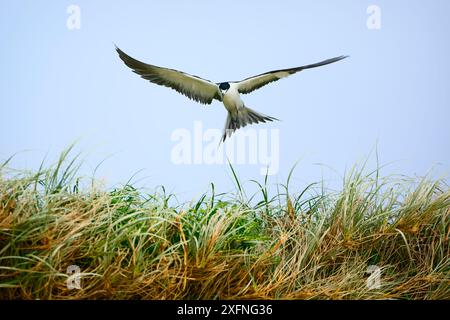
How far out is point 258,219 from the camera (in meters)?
2.96

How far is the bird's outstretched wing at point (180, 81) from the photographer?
3.35 meters

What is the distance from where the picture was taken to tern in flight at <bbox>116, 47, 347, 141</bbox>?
11.0 ft

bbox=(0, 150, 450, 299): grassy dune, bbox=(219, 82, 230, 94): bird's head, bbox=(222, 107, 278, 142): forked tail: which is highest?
bbox=(219, 82, 230, 94): bird's head

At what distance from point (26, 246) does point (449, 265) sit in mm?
1894

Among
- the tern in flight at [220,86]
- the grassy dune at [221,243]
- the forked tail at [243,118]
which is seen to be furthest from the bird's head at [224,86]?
the grassy dune at [221,243]

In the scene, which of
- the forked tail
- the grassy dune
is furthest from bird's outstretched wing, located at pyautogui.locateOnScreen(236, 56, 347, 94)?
the grassy dune

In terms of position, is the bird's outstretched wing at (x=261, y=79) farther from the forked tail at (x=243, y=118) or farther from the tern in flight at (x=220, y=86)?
the forked tail at (x=243, y=118)

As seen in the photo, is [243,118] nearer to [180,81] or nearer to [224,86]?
[224,86]

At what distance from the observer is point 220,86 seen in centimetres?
356

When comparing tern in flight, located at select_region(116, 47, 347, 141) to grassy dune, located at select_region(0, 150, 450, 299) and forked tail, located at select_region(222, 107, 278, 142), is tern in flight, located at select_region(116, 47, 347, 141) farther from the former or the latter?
grassy dune, located at select_region(0, 150, 450, 299)

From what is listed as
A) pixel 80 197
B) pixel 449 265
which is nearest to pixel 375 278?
pixel 449 265
